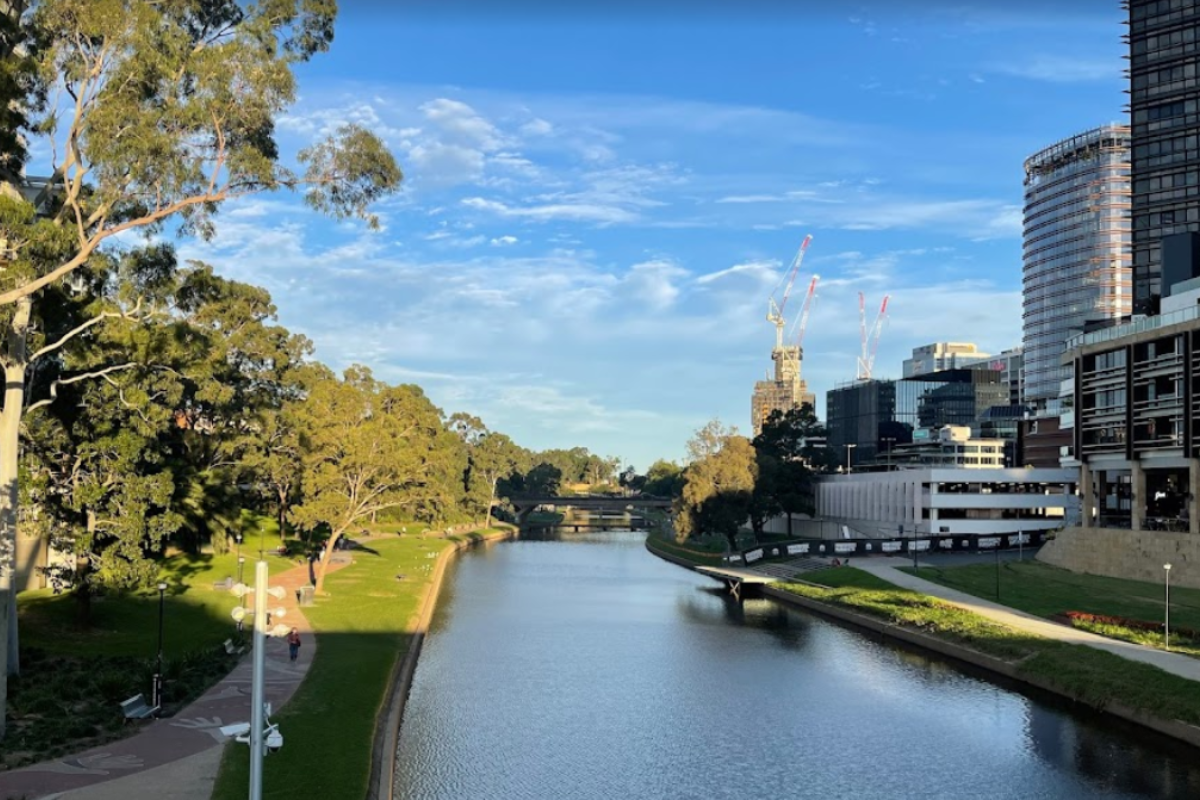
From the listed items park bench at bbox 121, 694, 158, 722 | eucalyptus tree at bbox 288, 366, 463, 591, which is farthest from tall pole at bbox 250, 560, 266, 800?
eucalyptus tree at bbox 288, 366, 463, 591

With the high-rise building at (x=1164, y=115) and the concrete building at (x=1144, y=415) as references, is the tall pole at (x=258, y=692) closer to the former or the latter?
the concrete building at (x=1144, y=415)

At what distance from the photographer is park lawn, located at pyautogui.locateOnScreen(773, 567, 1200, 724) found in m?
→ 40.4

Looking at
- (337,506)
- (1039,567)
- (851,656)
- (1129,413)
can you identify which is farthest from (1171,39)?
(337,506)

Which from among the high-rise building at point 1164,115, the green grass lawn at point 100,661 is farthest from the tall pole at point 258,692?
the high-rise building at point 1164,115

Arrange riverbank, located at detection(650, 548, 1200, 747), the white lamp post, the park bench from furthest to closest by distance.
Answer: riverbank, located at detection(650, 548, 1200, 747) → the park bench → the white lamp post

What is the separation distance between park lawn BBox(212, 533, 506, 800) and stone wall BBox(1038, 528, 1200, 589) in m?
57.1

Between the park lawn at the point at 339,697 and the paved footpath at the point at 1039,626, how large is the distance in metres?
35.7

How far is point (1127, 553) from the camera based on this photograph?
7931 cm

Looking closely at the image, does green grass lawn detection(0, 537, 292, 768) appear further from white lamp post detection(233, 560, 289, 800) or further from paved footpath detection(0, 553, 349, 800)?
white lamp post detection(233, 560, 289, 800)

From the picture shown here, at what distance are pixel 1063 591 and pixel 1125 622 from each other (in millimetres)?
17113

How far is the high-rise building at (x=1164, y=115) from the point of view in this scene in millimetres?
121250

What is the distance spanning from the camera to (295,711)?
3453 cm

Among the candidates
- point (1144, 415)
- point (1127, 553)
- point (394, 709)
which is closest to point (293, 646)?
point (394, 709)

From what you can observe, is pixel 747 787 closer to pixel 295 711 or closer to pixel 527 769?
pixel 527 769
